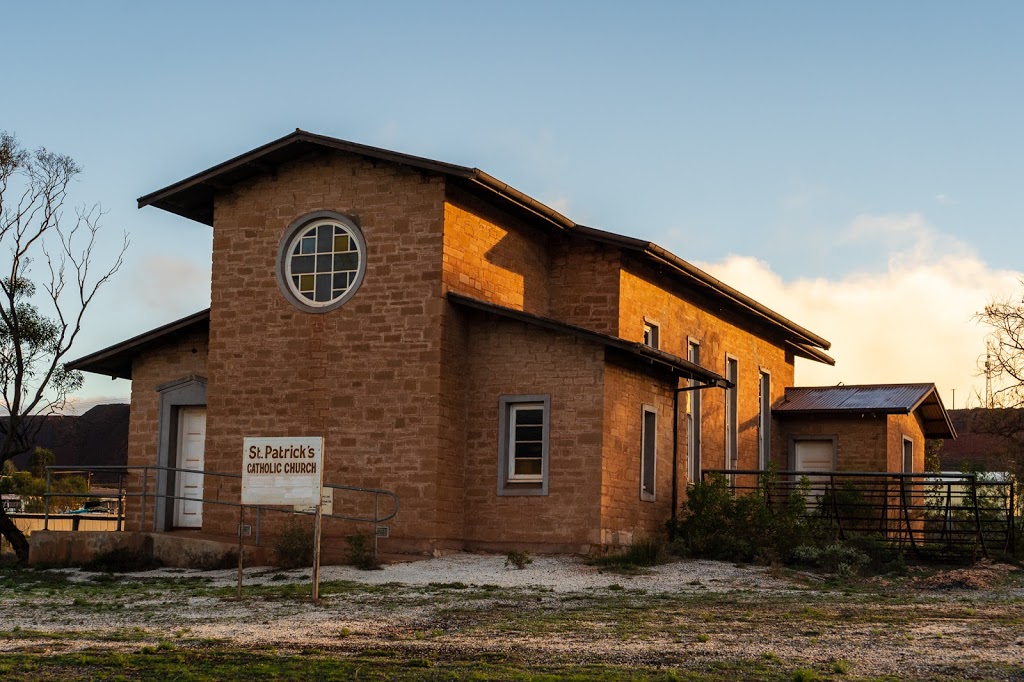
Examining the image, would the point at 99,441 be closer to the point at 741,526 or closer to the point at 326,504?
the point at 326,504

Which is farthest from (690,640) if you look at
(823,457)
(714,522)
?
(823,457)

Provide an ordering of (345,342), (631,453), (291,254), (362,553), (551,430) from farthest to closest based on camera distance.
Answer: (291,254), (631,453), (345,342), (551,430), (362,553)

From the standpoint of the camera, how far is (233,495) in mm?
19453

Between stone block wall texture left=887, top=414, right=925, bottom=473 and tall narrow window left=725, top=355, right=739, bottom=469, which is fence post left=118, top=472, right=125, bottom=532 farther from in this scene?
stone block wall texture left=887, top=414, right=925, bottom=473

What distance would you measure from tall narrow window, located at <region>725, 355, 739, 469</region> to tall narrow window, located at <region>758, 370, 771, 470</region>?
1646 millimetres

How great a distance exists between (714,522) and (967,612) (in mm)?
7411

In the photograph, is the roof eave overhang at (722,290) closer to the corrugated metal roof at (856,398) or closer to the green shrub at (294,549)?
the corrugated metal roof at (856,398)

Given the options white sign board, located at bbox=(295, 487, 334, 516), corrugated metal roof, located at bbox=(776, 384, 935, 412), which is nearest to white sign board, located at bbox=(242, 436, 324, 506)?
→ white sign board, located at bbox=(295, 487, 334, 516)

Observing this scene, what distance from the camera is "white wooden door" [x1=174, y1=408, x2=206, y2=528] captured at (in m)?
21.4

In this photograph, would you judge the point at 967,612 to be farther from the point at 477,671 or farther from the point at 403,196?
the point at 403,196

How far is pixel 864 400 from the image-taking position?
94.0ft

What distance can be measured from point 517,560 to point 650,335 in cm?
736

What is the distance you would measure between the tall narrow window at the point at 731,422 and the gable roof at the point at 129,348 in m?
10.9

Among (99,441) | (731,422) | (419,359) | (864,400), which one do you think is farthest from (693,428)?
(99,441)
